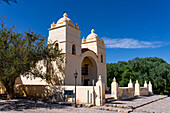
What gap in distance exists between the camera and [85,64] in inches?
945

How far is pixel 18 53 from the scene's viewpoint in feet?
41.2

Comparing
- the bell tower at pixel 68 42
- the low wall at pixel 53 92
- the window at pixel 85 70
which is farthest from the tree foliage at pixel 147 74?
the low wall at pixel 53 92

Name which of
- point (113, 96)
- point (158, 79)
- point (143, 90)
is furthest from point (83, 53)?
point (158, 79)

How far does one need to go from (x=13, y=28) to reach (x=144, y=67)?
28499 mm

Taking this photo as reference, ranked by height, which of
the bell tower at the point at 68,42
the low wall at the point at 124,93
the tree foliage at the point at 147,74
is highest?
the bell tower at the point at 68,42

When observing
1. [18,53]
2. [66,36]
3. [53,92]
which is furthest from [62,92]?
[66,36]

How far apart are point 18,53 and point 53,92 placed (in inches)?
196

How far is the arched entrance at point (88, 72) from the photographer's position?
2308cm

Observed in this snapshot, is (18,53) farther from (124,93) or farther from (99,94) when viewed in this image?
(124,93)

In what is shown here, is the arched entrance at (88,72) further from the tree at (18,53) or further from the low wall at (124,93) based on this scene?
the tree at (18,53)

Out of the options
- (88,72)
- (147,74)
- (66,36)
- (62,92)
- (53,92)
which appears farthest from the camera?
(147,74)

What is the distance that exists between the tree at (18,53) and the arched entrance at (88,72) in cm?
866

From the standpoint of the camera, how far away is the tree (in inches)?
476

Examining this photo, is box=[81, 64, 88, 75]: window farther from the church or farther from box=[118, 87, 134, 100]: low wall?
box=[118, 87, 134, 100]: low wall
